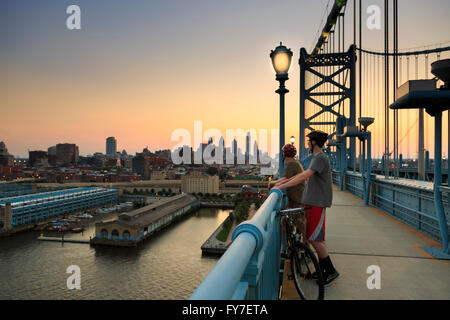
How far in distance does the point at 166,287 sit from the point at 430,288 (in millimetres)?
31771

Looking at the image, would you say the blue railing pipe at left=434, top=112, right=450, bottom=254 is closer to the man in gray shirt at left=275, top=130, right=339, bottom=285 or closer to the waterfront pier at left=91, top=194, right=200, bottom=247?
the man in gray shirt at left=275, top=130, right=339, bottom=285

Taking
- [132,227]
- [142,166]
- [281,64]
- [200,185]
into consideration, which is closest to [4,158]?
[142,166]

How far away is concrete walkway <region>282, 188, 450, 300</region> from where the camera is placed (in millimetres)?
3650

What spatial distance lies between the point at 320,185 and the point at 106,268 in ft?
134

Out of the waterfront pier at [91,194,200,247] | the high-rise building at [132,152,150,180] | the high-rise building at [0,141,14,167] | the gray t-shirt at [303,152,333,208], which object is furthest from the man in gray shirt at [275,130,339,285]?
the high-rise building at [0,141,14,167]

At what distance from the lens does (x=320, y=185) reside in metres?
3.46

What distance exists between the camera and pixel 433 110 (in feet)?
16.1

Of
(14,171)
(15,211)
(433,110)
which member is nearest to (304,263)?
(433,110)

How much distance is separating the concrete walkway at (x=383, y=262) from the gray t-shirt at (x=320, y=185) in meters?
1.08

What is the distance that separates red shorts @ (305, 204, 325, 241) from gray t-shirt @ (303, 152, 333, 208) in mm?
82

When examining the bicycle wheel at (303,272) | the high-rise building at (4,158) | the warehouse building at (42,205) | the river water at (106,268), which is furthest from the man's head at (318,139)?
the high-rise building at (4,158)

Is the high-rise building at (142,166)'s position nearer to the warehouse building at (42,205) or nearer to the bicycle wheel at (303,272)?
the warehouse building at (42,205)

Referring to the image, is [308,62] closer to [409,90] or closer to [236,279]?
[409,90]

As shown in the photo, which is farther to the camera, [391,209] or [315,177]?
[391,209]
